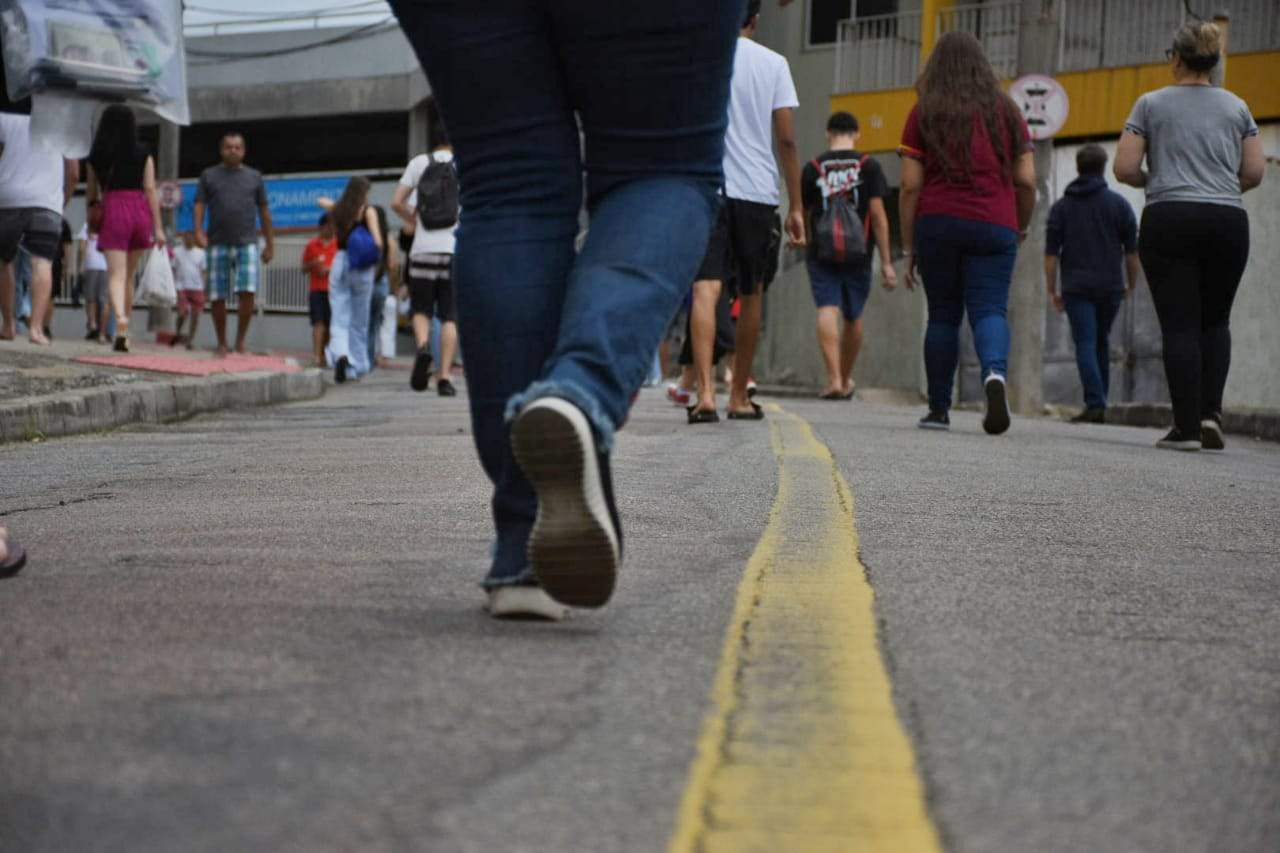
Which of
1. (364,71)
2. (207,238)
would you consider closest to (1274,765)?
(207,238)

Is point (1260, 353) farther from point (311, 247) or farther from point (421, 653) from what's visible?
→ point (421, 653)

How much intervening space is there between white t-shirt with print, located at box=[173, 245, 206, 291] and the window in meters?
9.71

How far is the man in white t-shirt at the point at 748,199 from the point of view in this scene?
31.3 feet

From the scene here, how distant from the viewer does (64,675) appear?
2451mm

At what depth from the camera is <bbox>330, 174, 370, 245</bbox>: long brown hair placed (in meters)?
17.8

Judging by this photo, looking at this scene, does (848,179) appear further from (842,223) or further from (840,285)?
(840,285)

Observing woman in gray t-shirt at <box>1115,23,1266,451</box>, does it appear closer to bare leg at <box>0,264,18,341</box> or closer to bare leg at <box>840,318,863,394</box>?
bare leg at <box>840,318,863,394</box>

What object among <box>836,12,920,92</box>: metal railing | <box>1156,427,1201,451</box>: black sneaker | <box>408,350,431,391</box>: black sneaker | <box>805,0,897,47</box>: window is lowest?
<box>408,350,431,391</box>: black sneaker

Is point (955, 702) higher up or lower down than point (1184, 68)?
lower down

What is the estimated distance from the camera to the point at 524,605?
2.92 metres

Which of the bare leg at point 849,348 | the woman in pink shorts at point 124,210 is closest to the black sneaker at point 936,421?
the bare leg at point 849,348

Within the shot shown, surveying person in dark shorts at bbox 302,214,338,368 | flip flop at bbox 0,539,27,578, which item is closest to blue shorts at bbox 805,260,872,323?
person in dark shorts at bbox 302,214,338,368

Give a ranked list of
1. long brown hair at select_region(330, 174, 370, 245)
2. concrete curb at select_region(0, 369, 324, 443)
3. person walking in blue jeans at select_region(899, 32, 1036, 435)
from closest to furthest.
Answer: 1. concrete curb at select_region(0, 369, 324, 443)
2. person walking in blue jeans at select_region(899, 32, 1036, 435)
3. long brown hair at select_region(330, 174, 370, 245)

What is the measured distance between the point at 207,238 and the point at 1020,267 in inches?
261
